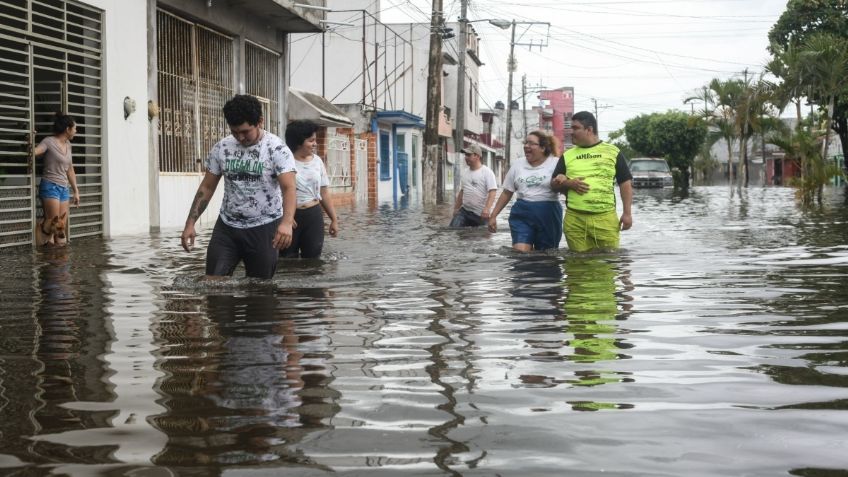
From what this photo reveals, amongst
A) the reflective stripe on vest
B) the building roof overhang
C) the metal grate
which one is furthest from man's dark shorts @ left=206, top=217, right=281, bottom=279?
the building roof overhang

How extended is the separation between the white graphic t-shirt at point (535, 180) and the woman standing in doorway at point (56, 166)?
5.51 m

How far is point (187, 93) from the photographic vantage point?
789 inches

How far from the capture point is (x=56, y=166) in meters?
13.7

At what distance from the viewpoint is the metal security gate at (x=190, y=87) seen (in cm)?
1900

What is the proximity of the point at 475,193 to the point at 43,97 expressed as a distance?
6.03 meters

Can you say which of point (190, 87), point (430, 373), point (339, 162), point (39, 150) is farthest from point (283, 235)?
point (339, 162)

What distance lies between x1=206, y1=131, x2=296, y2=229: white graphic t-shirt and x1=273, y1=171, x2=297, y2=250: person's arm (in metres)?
0.06

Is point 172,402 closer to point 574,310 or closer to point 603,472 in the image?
point 603,472

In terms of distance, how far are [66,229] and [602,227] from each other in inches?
283

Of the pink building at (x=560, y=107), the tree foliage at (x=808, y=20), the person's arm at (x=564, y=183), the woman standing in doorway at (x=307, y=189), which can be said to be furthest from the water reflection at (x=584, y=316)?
the pink building at (x=560, y=107)

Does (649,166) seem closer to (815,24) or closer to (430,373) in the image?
(815,24)

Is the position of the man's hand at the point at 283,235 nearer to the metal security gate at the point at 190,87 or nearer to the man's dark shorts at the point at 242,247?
the man's dark shorts at the point at 242,247

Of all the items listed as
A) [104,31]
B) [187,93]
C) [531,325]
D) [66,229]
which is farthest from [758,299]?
[187,93]

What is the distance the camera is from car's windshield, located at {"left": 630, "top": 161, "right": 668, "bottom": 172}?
164 ft
